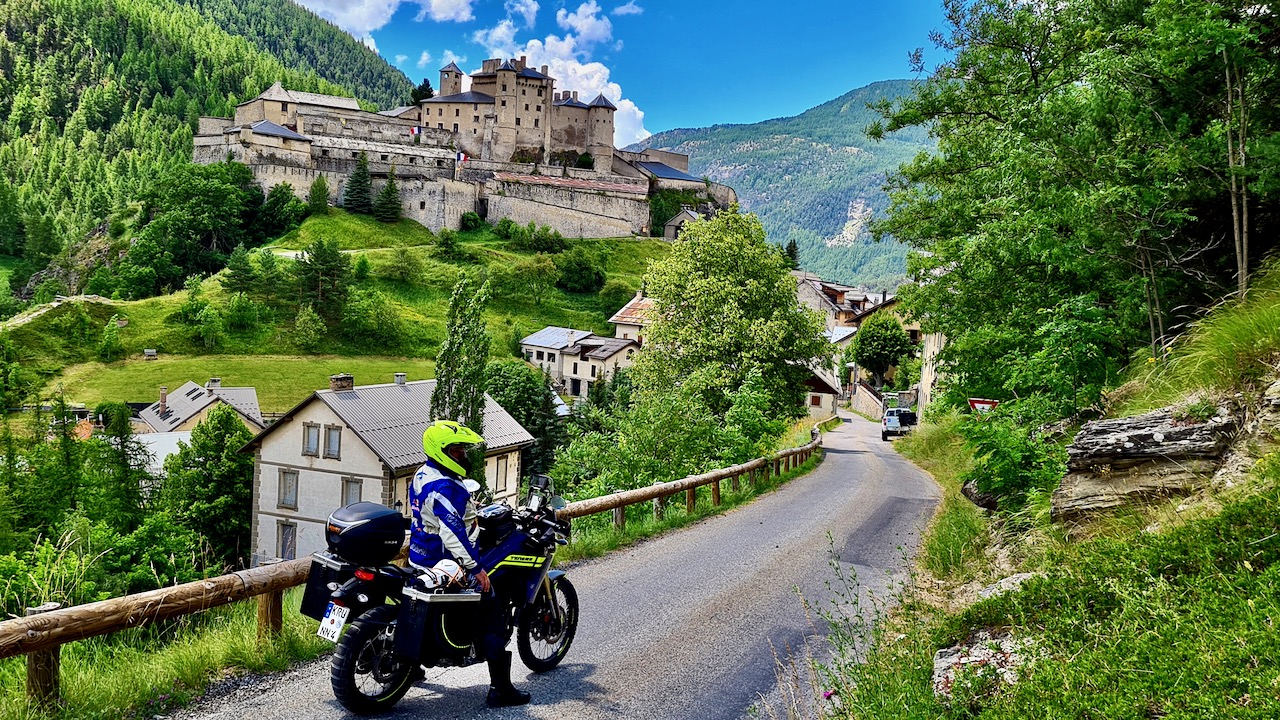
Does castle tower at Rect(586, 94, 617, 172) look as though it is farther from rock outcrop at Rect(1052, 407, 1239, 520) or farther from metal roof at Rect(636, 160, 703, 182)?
rock outcrop at Rect(1052, 407, 1239, 520)

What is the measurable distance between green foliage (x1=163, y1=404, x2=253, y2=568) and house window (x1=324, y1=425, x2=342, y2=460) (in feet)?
13.3

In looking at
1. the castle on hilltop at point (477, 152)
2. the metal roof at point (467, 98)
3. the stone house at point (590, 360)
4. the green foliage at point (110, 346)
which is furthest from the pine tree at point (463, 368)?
the metal roof at point (467, 98)

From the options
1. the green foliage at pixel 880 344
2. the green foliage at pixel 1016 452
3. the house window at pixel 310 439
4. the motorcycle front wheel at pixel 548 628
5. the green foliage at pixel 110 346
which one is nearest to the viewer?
the motorcycle front wheel at pixel 548 628

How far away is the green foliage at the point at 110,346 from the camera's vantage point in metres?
56.8

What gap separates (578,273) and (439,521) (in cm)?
7836

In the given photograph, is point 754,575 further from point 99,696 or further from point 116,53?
point 116,53

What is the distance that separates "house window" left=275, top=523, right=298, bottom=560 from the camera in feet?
106

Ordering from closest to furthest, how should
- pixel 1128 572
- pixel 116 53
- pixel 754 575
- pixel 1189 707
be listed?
pixel 1189 707 → pixel 1128 572 → pixel 754 575 → pixel 116 53

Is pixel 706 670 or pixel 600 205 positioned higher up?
pixel 600 205

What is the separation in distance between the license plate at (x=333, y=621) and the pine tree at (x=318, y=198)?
3355 inches

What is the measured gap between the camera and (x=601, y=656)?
20.2ft

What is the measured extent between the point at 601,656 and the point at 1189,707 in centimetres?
380

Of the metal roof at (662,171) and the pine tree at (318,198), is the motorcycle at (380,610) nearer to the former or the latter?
the pine tree at (318,198)

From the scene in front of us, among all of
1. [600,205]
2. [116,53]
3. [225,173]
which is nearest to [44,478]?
[225,173]
